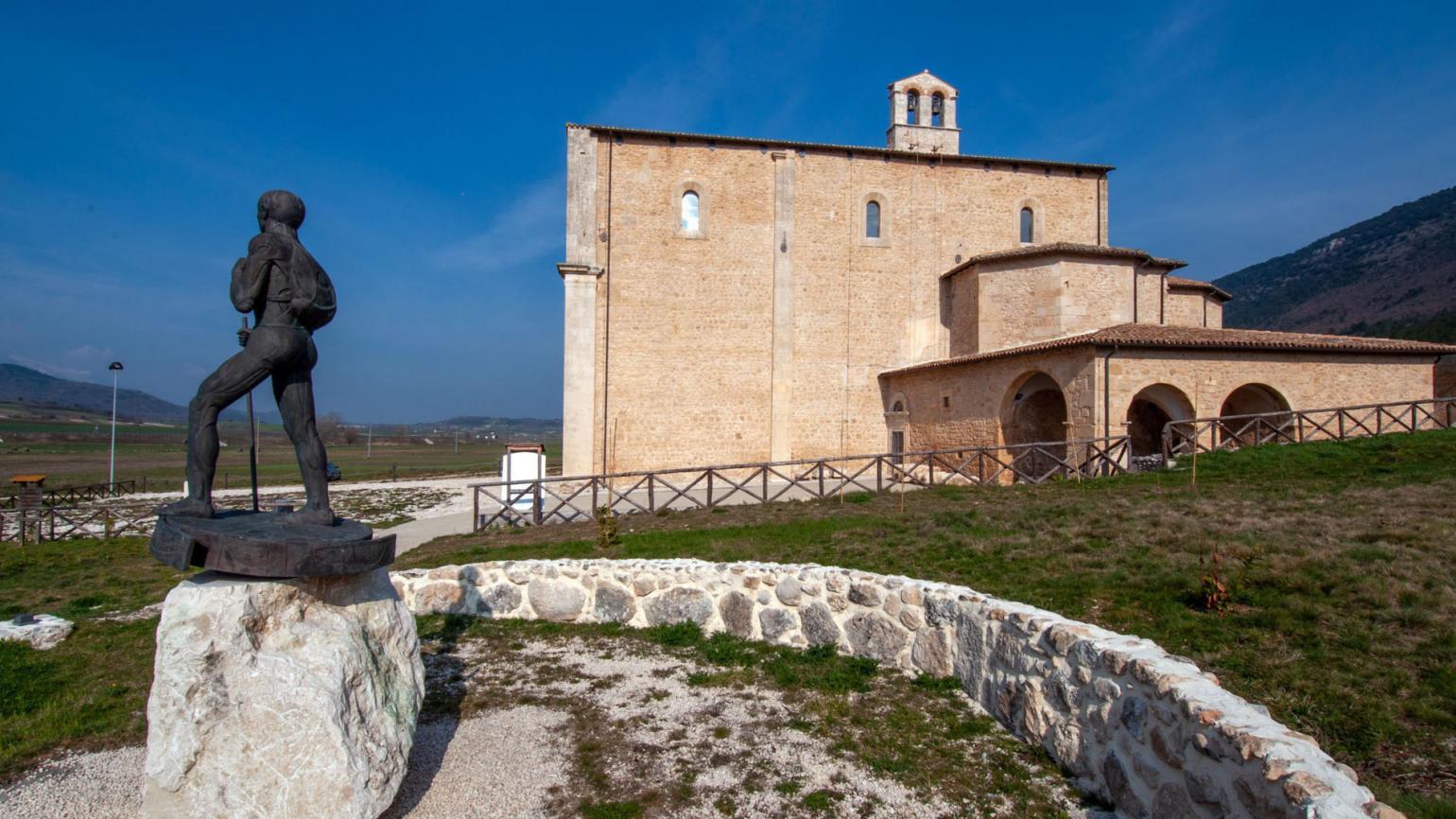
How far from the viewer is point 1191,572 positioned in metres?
6.23

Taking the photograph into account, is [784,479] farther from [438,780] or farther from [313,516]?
[313,516]

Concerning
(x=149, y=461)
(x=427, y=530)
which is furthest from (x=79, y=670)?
(x=149, y=461)

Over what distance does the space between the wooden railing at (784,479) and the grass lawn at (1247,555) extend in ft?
4.39

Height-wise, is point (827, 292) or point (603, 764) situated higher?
point (827, 292)

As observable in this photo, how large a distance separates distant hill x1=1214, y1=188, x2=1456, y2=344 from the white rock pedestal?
5016cm

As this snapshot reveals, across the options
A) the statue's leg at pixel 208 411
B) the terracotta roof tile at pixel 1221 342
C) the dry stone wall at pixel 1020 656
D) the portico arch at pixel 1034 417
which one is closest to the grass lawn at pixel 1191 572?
the dry stone wall at pixel 1020 656

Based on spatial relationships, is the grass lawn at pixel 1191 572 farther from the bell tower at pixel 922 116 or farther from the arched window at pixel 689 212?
the bell tower at pixel 922 116

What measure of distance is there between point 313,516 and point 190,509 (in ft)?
2.01

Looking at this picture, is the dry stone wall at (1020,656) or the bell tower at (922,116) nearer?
the dry stone wall at (1020,656)

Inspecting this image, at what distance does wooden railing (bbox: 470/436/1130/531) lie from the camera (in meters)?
14.4

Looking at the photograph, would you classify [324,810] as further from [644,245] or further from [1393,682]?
[644,245]

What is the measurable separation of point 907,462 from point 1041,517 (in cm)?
1305

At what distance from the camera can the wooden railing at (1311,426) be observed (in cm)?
1533

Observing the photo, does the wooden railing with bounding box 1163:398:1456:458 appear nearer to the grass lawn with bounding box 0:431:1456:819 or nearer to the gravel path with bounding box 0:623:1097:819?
the grass lawn with bounding box 0:431:1456:819
